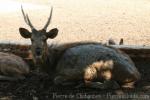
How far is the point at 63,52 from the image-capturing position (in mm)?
8609

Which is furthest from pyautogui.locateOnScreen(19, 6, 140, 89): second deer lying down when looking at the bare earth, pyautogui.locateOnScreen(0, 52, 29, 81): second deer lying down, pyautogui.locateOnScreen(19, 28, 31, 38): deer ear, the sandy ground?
the sandy ground

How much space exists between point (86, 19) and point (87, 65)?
9730 mm

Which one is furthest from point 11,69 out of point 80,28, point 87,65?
point 80,28

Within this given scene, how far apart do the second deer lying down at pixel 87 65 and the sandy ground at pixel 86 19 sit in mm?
3522

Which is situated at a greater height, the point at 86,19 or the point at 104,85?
the point at 86,19

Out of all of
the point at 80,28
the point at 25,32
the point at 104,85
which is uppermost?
the point at 80,28

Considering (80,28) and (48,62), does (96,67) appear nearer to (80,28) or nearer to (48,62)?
(48,62)

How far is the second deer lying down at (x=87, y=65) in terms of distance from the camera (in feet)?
26.0

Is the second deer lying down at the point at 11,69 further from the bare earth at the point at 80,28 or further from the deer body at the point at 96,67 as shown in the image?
the deer body at the point at 96,67

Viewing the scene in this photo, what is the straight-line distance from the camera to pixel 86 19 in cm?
1762

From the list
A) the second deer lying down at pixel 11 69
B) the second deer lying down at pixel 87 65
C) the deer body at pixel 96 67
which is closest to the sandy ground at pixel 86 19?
the second deer lying down at pixel 11 69

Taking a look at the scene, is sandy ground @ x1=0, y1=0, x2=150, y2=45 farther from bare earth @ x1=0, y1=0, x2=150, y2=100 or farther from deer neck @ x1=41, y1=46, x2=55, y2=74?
deer neck @ x1=41, y1=46, x2=55, y2=74

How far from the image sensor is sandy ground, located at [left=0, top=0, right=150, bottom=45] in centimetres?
1412

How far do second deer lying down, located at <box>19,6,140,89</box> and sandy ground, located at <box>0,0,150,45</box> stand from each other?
352 centimetres
